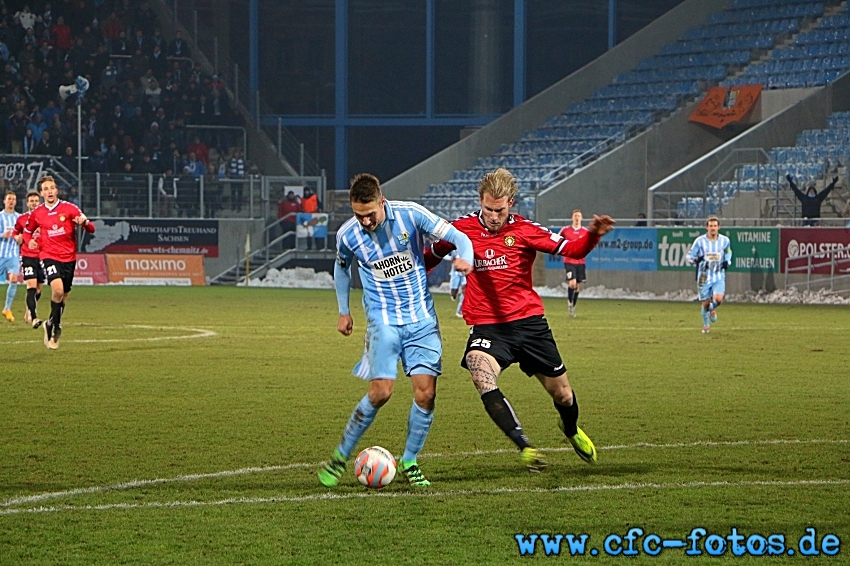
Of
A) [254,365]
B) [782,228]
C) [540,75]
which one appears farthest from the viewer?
[540,75]

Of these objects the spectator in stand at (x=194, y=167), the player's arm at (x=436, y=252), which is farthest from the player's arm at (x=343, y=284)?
the spectator in stand at (x=194, y=167)

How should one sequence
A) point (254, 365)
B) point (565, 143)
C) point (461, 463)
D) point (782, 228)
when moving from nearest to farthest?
point (461, 463), point (254, 365), point (782, 228), point (565, 143)

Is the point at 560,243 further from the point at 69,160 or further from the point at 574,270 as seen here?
the point at 69,160

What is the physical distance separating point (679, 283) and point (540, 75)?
1760 cm

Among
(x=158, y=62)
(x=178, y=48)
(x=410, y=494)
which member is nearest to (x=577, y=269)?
(x=410, y=494)

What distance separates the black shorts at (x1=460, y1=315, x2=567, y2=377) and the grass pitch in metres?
0.69

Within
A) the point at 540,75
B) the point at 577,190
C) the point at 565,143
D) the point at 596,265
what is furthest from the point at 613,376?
the point at 540,75

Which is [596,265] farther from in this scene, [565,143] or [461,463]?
[461,463]

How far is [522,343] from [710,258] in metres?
13.4

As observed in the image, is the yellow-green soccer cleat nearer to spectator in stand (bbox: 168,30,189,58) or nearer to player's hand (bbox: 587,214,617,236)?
player's hand (bbox: 587,214,617,236)

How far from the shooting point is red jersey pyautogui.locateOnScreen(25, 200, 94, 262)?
16.8 m

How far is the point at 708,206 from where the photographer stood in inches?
1302

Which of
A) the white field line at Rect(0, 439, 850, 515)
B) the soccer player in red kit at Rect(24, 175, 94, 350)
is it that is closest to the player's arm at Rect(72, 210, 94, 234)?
the soccer player in red kit at Rect(24, 175, 94, 350)

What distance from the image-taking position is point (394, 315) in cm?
776
